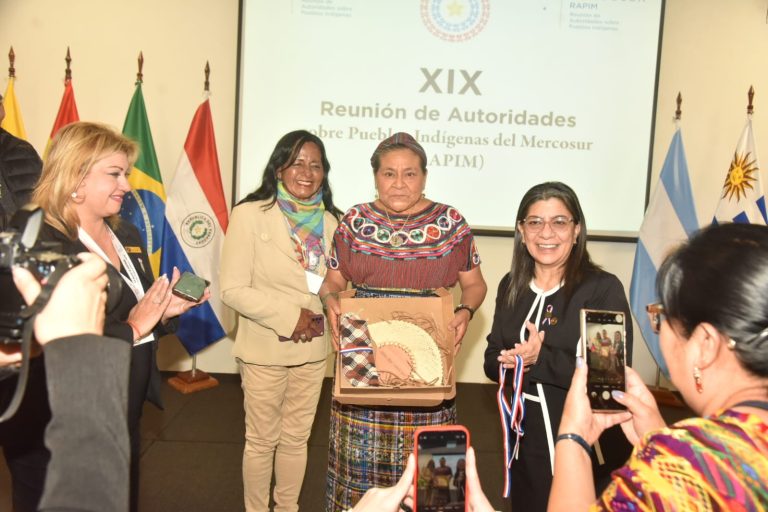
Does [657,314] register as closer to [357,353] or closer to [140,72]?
[357,353]

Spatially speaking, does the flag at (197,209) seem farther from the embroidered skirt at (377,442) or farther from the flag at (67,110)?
the embroidered skirt at (377,442)

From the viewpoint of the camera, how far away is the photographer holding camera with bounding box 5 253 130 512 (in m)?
0.81

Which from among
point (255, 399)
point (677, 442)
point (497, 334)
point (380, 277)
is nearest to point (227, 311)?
point (255, 399)

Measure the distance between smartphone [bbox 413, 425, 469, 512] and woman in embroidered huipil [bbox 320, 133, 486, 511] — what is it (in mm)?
1103

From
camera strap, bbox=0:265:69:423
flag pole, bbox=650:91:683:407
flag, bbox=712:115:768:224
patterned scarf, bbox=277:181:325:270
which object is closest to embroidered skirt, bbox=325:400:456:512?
patterned scarf, bbox=277:181:325:270

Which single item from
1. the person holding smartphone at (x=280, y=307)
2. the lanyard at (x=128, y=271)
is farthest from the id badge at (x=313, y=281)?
the lanyard at (x=128, y=271)

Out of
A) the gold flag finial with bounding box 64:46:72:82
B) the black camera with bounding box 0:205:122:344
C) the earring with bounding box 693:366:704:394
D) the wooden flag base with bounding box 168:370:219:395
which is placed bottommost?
the wooden flag base with bounding box 168:370:219:395

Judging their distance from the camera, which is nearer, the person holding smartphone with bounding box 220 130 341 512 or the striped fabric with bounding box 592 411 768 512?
the striped fabric with bounding box 592 411 768 512

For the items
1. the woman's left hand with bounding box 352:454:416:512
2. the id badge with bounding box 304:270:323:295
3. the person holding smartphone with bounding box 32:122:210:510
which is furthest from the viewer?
the id badge with bounding box 304:270:323:295

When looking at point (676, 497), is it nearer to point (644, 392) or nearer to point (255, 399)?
point (644, 392)

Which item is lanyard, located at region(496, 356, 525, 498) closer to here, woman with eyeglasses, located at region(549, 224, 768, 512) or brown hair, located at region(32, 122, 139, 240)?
woman with eyeglasses, located at region(549, 224, 768, 512)

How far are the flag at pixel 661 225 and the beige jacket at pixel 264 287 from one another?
107 inches

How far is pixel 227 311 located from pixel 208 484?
1789 mm

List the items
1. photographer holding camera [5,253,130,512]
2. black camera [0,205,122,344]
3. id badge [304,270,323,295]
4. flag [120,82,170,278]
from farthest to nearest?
flag [120,82,170,278] → id badge [304,270,323,295] → black camera [0,205,122,344] → photographer holding camera [5,253,130,512]
